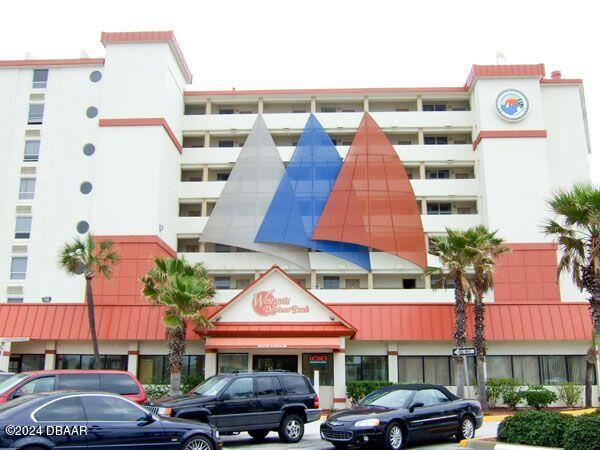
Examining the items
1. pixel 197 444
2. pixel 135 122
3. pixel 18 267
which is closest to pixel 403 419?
pixel 197 444

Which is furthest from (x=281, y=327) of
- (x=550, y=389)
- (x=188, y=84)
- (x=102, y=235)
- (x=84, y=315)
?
(x=188, y=84)

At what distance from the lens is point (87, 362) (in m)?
33.5

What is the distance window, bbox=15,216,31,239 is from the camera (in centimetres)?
4378

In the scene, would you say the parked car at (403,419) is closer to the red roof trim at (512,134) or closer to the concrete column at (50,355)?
the concrete column at (50,355)

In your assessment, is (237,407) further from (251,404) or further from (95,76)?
(95,76)

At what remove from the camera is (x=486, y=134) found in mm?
45312

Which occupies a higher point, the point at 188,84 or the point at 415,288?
the point at 188,84

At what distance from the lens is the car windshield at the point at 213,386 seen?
1761 centimetres

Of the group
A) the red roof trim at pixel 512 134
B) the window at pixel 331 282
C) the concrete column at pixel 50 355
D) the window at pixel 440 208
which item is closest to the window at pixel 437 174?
the window at pixel 440 208

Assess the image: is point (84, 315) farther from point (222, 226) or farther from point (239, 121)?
point (239, 121)

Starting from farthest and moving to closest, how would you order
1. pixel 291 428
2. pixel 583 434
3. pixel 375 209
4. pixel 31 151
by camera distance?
pixel 31 151 → pixel 375 209 → pixel 291 428 → pixel 583 434

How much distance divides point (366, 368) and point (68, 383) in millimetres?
19513

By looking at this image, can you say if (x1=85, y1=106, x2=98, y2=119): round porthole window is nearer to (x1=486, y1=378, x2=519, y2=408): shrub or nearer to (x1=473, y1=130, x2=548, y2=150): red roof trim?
(x1=473, y1=130, x2=548, y2=150): red roof trim

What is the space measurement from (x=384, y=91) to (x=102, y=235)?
23.1 meters
